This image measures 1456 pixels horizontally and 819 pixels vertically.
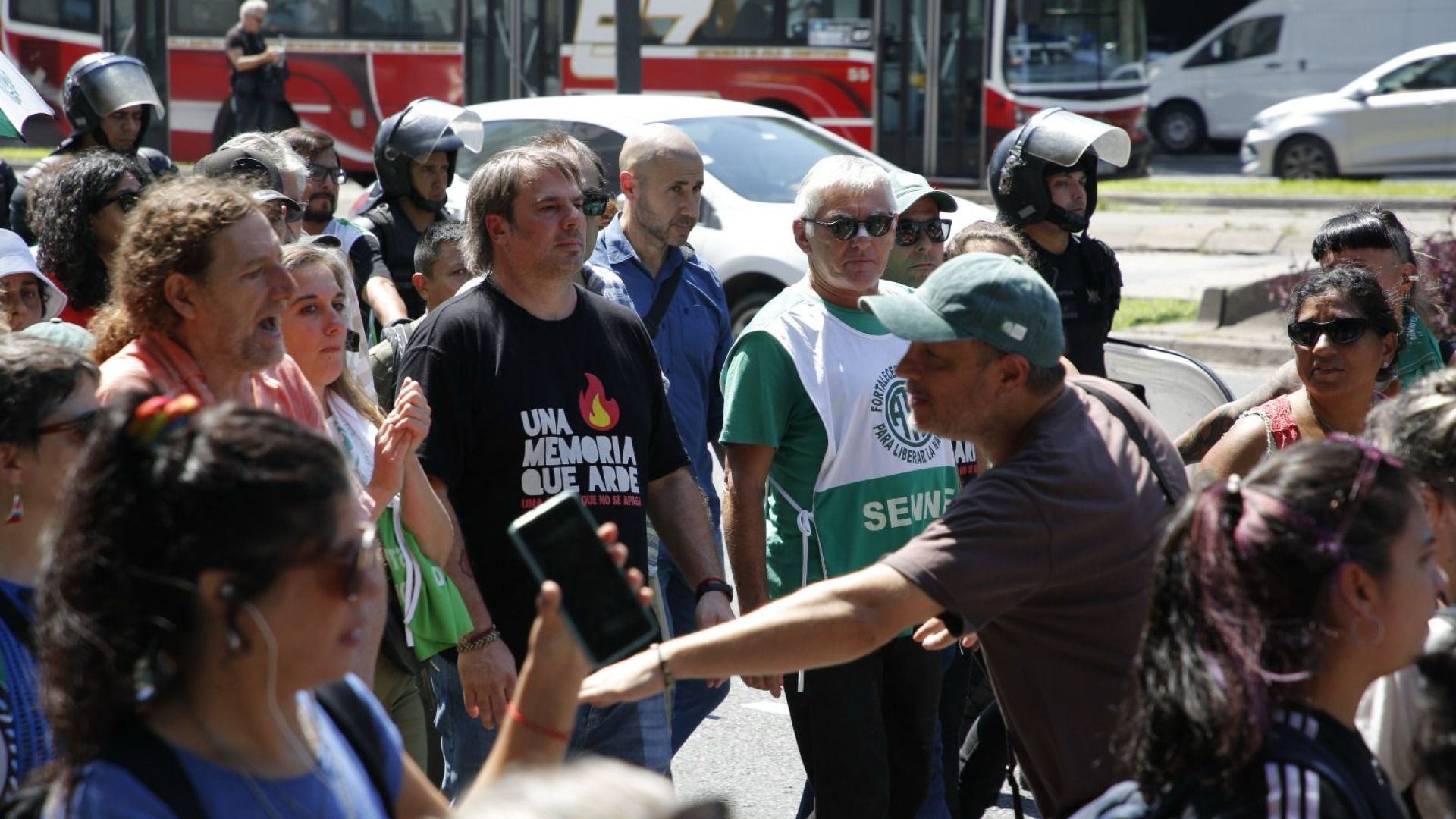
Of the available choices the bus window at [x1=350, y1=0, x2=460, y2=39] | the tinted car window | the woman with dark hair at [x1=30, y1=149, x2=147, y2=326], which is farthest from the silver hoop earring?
the tinted car window

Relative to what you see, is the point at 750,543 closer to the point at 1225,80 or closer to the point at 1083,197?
the point at 1083,197

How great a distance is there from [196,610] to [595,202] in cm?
343

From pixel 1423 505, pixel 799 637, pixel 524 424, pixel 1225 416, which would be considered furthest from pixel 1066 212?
pixel 1423 505

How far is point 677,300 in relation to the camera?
5.48m

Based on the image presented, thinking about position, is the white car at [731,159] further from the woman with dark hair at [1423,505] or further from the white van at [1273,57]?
the white van at [1273,57]

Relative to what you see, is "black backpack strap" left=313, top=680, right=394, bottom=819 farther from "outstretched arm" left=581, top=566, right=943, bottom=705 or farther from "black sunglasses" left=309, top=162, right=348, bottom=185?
"black sunglasses" left=309, top=162, right=348, bottom=185

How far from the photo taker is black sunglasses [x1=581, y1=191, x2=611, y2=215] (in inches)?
205

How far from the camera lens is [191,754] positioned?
196cm

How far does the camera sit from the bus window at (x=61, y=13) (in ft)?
65.7

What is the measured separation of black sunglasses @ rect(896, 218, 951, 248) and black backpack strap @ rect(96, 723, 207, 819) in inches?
158

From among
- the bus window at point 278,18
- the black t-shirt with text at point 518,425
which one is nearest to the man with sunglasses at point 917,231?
the black t-shirt with text at point 518,425

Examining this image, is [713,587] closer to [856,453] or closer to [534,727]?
[856,453]

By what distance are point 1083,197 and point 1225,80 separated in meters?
22.1

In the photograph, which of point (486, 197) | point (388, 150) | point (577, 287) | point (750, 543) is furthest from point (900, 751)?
point (388, 150)
